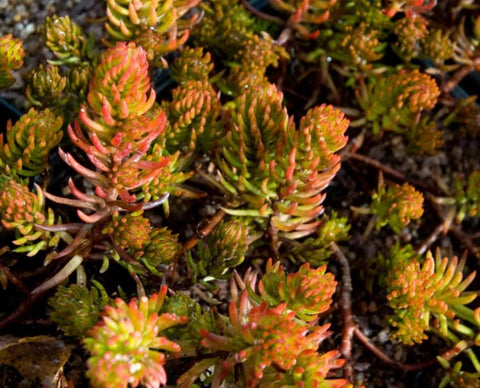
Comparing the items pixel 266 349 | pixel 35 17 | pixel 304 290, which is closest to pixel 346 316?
A: pixel 304 290

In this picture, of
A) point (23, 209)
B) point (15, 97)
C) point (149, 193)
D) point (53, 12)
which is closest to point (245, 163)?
point (149, 193)

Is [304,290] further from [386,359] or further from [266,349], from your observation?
[386,359]

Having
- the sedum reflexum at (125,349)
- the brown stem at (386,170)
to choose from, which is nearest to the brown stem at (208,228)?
the sedum reflexum at (125,349)

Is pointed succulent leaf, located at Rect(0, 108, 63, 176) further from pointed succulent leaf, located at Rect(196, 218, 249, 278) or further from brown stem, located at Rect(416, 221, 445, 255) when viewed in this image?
brown stem, located at Rect(416, 221, 445, 255)

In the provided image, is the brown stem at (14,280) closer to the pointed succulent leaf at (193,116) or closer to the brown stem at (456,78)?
the pointed succulent leaf at (193,116)

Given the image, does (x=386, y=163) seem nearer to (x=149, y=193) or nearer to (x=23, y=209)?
(x=149, y=193)

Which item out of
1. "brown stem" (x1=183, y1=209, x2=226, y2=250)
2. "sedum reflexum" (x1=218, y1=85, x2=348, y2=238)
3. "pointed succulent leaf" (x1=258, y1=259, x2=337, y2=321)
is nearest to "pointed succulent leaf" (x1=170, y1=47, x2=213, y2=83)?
"sedum reflexum" (x1=218, y1=85, x2=348, y2=238)

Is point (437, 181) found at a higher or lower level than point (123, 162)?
lower
